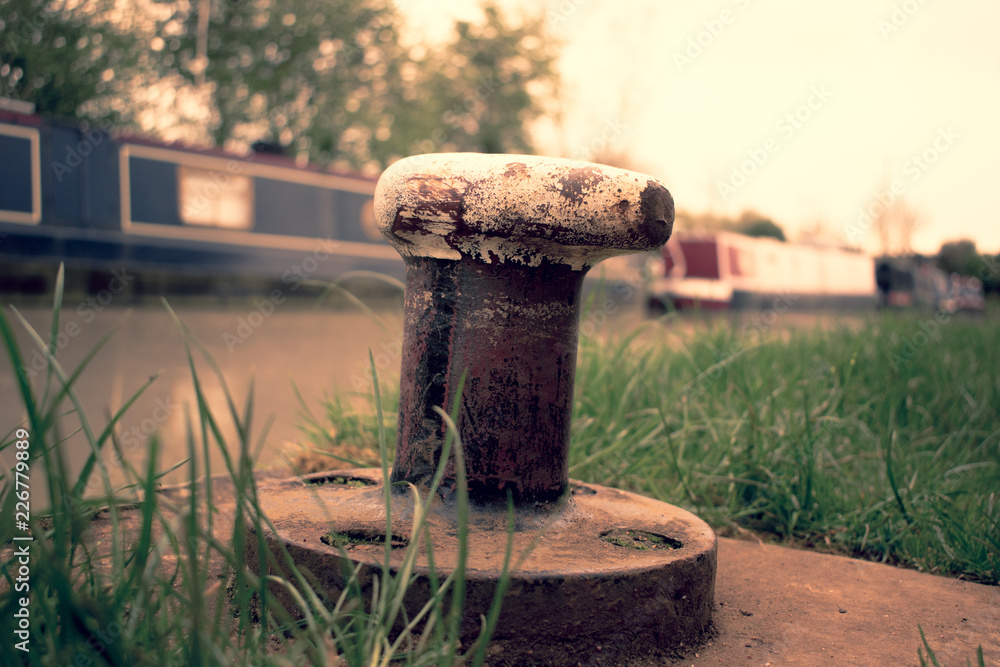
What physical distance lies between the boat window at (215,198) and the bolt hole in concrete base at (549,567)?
10443mm

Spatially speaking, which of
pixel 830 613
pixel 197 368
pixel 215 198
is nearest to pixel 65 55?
pixel 215 198

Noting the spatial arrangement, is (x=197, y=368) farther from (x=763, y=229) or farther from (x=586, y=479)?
(x=763, y=229)


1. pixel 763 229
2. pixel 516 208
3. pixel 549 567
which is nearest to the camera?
pixel 549 567

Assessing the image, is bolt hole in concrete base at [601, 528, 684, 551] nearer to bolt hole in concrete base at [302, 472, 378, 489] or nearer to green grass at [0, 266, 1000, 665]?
green grass at [0, 266, 1000, 665]

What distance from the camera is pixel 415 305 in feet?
4.86

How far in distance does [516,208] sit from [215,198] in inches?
433

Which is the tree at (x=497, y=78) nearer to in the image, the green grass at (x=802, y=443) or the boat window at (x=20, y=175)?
the boat window at (x=20, y=175)

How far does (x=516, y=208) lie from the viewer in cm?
130

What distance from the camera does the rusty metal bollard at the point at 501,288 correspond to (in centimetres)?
131

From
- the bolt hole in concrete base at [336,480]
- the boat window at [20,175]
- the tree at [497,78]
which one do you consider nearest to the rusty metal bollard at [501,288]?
the bolt hole in concrete base at [336,480]

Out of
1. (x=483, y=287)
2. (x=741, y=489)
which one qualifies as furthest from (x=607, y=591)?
(x=741, y=489)

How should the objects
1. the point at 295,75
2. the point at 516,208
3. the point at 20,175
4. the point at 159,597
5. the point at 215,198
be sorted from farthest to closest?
the point at 295,75 → the point at 215,198 → the point at 20,175 → the point at 516,208 → the point at 159,597

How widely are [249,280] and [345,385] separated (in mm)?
7204

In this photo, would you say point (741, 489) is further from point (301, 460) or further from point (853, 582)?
point (301, 460)
